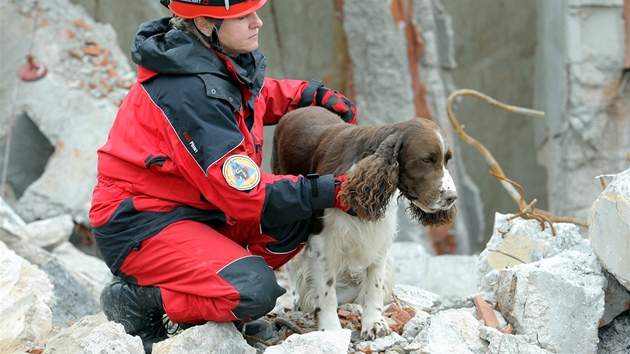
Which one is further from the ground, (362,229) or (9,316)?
(362,229)

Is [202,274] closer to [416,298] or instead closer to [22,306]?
[22,306]

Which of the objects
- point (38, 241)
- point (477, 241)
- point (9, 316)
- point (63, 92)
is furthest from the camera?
point (477, 241)

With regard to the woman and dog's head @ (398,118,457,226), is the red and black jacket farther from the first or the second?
dog's head @ (398,118,457,226)

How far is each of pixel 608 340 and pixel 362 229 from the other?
120cm

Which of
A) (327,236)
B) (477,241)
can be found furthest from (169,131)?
(477,241)

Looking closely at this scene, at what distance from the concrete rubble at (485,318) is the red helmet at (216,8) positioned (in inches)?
51.3

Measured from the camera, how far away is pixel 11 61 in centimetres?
811

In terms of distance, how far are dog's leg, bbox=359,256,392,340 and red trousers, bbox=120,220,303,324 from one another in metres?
0.48

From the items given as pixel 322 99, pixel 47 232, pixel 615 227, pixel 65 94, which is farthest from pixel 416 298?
pixel 65 94

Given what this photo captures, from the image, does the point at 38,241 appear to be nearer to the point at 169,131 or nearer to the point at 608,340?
the point at 169,131

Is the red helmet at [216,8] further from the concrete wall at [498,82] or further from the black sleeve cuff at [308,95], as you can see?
the concrete wall at [498,82]

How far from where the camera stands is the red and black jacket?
3.79 metres

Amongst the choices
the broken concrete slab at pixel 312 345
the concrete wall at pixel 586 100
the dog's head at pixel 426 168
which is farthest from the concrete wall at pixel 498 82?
the broken concrete slab at pixel 312 345

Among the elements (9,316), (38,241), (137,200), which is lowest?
(38,241)
